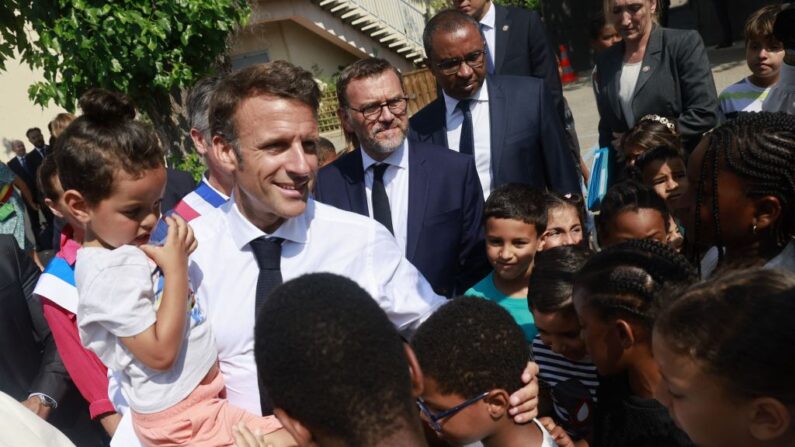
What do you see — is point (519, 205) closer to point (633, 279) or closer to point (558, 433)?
point (558, 433)

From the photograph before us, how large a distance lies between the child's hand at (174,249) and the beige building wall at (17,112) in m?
15.0

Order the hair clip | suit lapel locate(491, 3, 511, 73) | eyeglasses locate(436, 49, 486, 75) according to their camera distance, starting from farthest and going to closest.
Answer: suit lapel locate(491, 3, 511, 73), the hair clip, eyeglasses locate(436, 49, 486, 75)

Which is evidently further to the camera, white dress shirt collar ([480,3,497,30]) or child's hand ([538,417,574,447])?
white dress shirt collar ([480,3,497,30])

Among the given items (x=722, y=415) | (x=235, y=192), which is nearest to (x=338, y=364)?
(x=722, y=415)

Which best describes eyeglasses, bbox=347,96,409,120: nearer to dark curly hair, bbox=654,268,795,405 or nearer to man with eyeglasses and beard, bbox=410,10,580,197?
man with eyeglasses and beard, bbox=410,10,580,197

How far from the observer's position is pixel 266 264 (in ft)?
9.01

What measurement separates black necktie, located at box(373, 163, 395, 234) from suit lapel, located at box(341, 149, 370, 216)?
0.22 ft

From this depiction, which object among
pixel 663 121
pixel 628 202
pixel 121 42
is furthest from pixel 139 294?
pixel 121 42

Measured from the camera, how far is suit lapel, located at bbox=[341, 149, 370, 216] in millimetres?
4203

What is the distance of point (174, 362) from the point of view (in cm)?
247

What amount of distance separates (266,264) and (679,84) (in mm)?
3338

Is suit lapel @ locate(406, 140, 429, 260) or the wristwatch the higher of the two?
suit lapel @ locate(406, 140, 429, 260)

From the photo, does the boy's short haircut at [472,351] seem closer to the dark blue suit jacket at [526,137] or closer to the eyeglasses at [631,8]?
the dark blue suit jacket at [526,137]

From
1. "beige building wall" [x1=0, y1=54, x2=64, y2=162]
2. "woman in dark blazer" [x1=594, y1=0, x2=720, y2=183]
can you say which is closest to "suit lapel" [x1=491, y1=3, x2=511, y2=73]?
"woman in dark blazer" [x1=594, y1=0, x2=720, y2=183]
